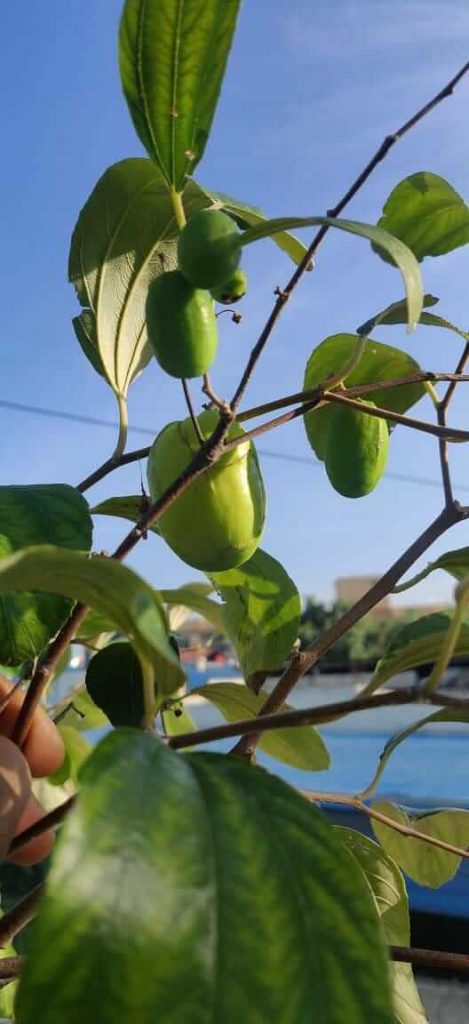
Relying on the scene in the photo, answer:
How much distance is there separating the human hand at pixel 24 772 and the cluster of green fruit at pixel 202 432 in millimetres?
128

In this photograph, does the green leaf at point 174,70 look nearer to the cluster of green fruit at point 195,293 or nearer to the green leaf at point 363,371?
the cluster of green fruit at point 195,293

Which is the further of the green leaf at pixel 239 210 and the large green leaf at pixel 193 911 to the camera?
the green leaf at pixel 239 210

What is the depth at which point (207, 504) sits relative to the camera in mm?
420

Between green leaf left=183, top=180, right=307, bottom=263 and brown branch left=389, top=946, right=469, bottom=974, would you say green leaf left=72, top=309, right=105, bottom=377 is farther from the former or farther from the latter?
Answer: brown branch left=389, top=946, right=469, bottom=974

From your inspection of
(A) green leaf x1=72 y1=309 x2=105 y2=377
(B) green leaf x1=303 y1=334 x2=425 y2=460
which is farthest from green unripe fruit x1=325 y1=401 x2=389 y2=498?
(A) green leaf x1=72 y1=309 x2=105 y2=377

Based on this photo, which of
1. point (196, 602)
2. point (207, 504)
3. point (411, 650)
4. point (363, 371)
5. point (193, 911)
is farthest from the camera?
point (196, 602)

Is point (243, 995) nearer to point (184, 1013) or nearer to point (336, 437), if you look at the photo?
point (184, 1013)

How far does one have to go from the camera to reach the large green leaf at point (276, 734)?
488mm

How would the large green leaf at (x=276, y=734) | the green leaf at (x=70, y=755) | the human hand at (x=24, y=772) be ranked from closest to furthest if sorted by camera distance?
the human hand at (x=24, y=772), the large green leaf at (x=276, y=734), the green leaf at (x=70, y=755)

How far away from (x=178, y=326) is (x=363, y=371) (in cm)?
22

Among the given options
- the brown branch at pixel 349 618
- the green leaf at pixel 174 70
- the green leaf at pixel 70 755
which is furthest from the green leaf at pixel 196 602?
the green leaf at pixel 174 70

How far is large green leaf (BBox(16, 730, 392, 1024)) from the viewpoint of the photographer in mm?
179

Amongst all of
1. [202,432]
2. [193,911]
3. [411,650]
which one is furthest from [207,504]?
[193,911]

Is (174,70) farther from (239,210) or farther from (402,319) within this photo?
(402,319)
